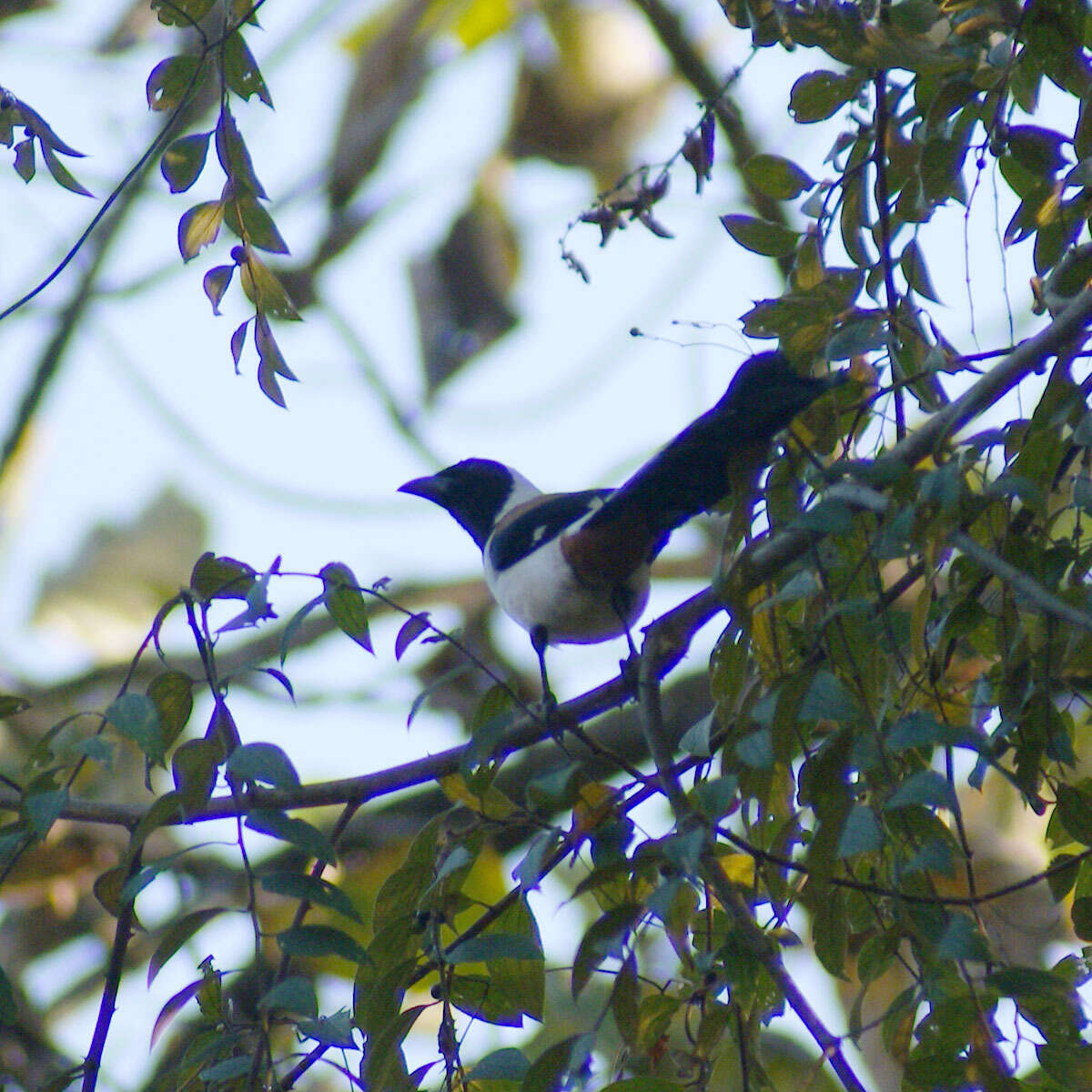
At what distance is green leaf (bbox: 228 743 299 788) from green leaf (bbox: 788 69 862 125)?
136cm

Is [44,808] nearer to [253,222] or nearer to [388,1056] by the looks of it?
[388,1056]

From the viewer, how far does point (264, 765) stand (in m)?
1.70

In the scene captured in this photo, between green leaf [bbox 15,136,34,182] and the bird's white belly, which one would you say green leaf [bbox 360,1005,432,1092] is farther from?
the bird's white belly

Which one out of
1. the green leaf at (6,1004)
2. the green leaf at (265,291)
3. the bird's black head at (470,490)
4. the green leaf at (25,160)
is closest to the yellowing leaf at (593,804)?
the green leaf at (6,1004)

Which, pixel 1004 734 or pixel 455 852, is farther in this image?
pixel 1004 734

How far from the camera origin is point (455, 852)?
191 cm

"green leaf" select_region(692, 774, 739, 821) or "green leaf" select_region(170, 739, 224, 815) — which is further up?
"green leaf" select_region(170, 739, 224, 815)

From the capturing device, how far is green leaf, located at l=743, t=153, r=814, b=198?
94.3 inches

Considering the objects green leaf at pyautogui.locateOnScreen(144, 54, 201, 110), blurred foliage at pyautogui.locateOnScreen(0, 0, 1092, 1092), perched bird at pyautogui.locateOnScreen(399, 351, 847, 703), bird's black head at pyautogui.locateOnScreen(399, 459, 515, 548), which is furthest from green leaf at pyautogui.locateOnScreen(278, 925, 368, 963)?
bird's black head at pyautogui.locateOnScreen(399, 459, 515, 548)

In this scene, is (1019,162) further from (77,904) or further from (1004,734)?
(77,904)

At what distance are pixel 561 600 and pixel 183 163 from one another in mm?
1683

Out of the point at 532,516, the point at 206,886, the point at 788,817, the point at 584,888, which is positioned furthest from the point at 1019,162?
the point at 206,886

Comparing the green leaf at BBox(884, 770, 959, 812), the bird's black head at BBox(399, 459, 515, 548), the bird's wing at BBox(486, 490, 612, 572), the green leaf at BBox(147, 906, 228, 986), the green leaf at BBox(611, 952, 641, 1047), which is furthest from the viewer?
the bird's black head at BBox(399, 459, 515, 548)

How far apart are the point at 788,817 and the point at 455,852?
1.77 ft
